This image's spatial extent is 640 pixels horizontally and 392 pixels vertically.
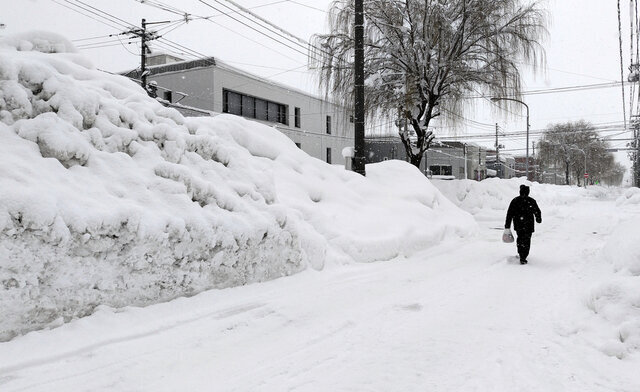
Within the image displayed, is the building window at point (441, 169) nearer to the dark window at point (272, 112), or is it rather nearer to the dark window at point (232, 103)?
the dark window at point (272, 112)

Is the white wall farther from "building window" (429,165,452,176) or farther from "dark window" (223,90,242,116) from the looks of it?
"building window" (429,165,452,176)

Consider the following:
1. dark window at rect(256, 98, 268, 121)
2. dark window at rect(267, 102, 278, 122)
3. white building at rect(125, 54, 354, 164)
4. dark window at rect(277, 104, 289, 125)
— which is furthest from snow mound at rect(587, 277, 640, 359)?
dark window at rect(277, 104, 289, 125)

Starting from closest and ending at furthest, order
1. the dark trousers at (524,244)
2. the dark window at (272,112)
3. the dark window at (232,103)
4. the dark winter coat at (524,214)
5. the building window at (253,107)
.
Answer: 1. the dark trousers at (524,244)
2. the dark winter coat at (524,214)
3. the dark window at (232,103)
4. the building window at (253,107)
5. the dark window at (272,112)

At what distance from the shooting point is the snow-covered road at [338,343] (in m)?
2.92

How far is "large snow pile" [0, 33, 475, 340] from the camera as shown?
352 cm

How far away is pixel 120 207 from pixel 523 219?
669 centimetres

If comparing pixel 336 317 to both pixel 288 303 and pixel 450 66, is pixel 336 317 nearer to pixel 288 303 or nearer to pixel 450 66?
pixel 288 303

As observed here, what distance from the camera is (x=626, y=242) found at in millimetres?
5512

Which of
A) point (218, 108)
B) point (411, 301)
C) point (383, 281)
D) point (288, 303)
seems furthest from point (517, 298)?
point (218, 108)

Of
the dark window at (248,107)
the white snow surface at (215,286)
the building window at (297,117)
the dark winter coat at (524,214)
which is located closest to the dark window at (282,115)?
the building window at (297,117)

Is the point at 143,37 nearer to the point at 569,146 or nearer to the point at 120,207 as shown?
the point at 120,207

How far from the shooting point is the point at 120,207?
4129 mm

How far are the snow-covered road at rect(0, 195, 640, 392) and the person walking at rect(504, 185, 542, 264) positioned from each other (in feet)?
5.29

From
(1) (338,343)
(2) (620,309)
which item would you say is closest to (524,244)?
(2) (620,309)
